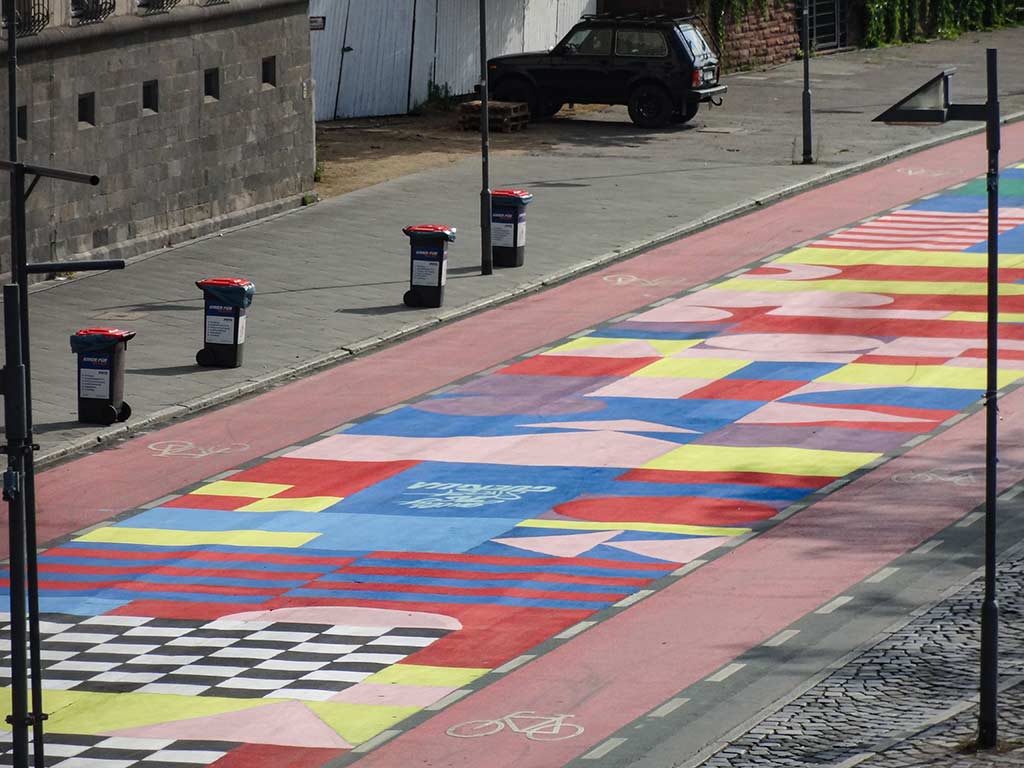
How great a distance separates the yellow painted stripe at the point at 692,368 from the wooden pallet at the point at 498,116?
61.0ft

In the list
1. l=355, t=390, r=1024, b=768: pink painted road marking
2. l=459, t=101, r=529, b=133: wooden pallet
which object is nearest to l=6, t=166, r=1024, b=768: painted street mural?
l=355, t=390, r=1024, b=768: pink painted road marking

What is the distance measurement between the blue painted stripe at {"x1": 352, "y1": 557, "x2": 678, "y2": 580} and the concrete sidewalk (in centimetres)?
492

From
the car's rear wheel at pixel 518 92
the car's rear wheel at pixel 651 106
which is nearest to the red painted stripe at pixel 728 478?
the car's rear wheel at pixel 651 106

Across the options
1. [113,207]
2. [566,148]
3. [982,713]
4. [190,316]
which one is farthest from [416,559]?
[566,148]

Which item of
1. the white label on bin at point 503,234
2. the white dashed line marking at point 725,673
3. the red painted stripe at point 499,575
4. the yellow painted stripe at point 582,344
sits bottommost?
the white dashed line marking at point 725,673

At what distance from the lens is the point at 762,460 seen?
69.9 ft

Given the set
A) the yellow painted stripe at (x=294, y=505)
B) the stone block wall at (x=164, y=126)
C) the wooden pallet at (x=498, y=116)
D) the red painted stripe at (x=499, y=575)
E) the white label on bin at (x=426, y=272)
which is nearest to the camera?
the red painted stripe at (x=499, y=575)

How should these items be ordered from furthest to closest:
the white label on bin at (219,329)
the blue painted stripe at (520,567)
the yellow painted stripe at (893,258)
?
1. the yellow painted stripe at (893,258)
2. the white label on bin at (219,329)
3. the blue painted stripe at (520,567)

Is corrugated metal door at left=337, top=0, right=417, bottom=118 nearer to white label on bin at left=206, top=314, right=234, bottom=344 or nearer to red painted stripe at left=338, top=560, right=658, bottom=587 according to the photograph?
white label on bin at left=206, top=314, right=234, bottom=344

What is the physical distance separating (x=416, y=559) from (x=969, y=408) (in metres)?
7.50

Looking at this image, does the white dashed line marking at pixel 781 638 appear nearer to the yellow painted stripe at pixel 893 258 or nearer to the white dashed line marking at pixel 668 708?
the white dashed line marking at pixel 668 708

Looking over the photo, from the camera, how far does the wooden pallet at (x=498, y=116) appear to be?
43531 millimetres

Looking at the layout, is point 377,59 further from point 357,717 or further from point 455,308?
point 357,717

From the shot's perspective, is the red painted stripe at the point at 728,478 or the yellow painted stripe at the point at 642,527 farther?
the red painted stripe at the point at 728,478
